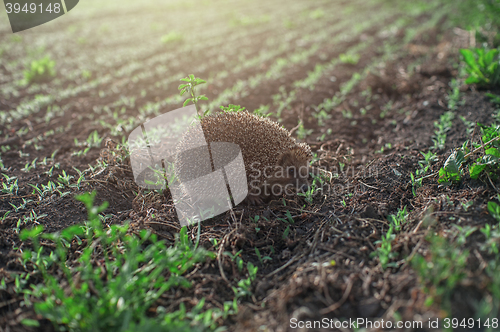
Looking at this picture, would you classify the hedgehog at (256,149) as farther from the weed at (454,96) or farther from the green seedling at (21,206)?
the weed at (454,96)

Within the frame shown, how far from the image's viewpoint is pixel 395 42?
998cm

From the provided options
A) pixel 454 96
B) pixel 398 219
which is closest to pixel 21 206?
pixel 398 219

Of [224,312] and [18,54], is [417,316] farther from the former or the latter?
[18,54]

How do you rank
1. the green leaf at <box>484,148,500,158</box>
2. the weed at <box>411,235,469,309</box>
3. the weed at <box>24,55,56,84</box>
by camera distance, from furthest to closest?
the weed at <box>24,55,56,84</box>, the green leaf at <box>484,148,500,158</box>, the weed at <box>411,235,469,309</box>

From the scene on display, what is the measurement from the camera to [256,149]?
3.26 m

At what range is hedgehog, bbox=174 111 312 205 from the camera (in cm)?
324

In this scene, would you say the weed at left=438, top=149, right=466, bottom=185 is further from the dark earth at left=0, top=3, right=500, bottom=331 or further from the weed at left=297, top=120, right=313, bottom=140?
the weed at left=297, top=120, right=313, bottom=140

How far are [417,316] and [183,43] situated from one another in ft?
35.5

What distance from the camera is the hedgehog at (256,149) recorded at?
3.24m

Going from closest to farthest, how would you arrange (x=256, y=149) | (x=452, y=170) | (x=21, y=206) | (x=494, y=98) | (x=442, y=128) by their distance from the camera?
(x=452, y=170) → (x=256, y=149) → (x=21, y=206) → (x=442, y=128) → (x=494, y=98)

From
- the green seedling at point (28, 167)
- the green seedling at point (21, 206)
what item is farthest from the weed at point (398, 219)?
the green seedling at point (28, 167)

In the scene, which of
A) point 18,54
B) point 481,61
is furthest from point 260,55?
point 18,54

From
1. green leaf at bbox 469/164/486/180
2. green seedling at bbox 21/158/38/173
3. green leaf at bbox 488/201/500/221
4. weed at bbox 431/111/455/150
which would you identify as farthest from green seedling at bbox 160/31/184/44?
green leaf at bbox 488/201/500/221

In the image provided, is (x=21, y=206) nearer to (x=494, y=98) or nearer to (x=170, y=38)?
(x=494, y=98)
